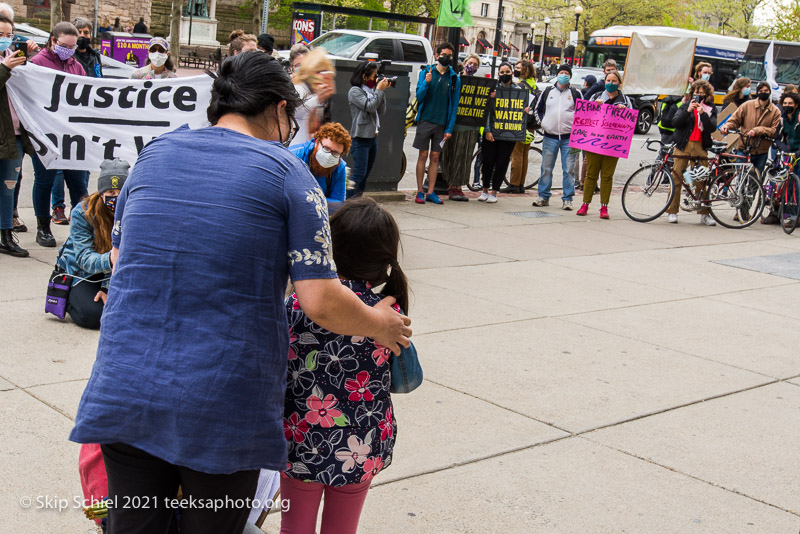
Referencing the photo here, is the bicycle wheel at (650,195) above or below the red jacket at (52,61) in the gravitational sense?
below

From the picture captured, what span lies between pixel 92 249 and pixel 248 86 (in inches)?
143

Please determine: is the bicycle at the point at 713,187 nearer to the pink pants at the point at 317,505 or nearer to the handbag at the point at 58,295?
the handbag at the point at 58,295

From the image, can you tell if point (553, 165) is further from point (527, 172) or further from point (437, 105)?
point (527, 172)

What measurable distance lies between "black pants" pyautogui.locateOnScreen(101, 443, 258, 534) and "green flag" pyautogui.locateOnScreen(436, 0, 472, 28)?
36.3ft

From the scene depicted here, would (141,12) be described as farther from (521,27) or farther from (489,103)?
(521,27)

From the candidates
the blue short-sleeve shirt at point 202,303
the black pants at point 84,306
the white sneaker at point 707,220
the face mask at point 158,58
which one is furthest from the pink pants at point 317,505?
the white sneaker at point 707,220

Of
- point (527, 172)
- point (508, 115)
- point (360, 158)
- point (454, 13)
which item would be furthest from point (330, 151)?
point (527, 172)

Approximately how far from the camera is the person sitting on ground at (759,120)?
12043 millimetres

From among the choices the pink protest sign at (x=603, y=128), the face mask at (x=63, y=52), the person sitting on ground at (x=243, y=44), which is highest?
the person sitting on ground at (x=243, y=44)

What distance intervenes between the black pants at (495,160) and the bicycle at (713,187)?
1.63m

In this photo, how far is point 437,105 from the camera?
11148mm

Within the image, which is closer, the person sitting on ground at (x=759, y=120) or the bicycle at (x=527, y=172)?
the person sitting on ground at (x=759, y=120)

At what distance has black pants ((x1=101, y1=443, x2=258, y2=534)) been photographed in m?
2.09

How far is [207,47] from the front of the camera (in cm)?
4309
